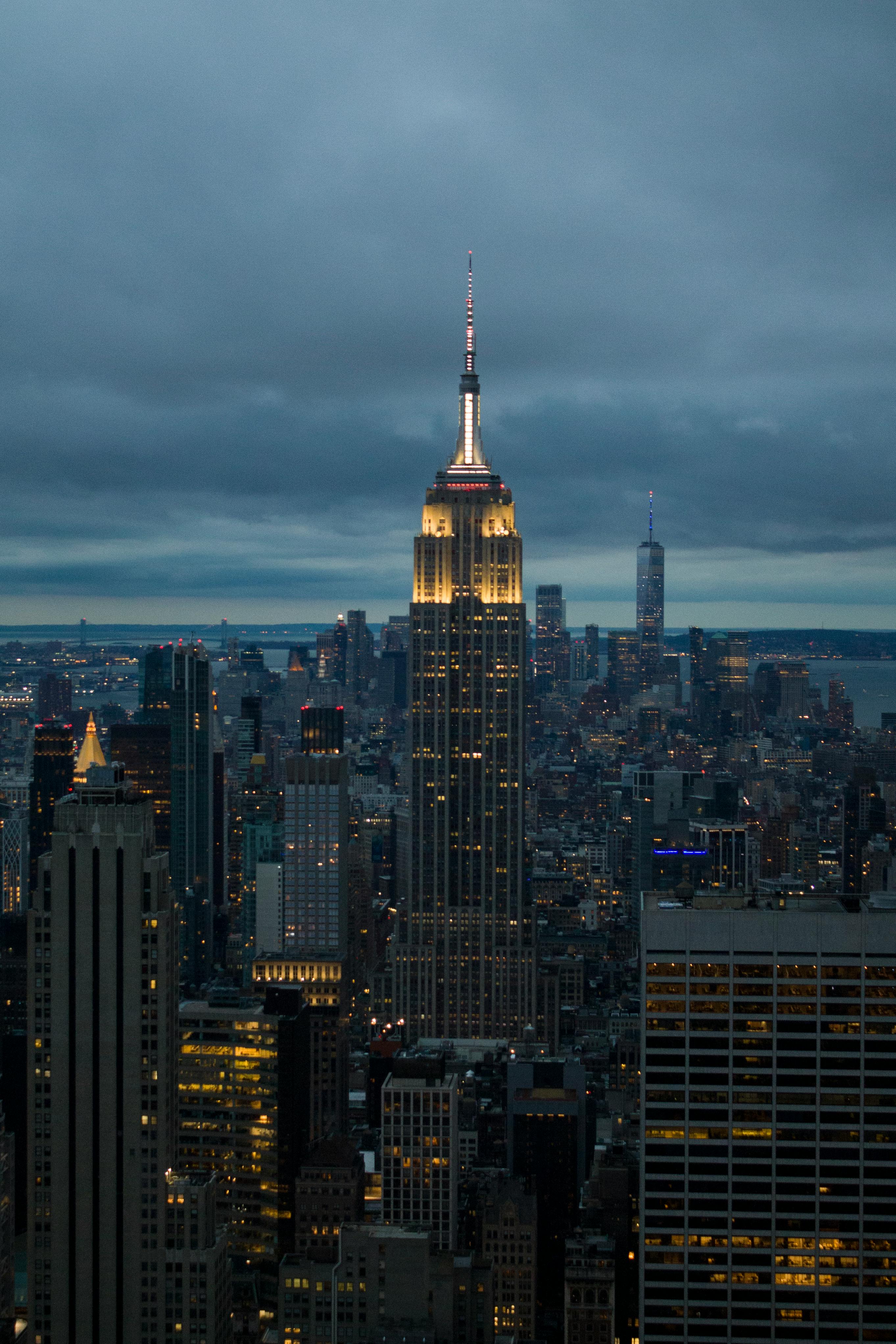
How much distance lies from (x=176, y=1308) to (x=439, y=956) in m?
73.2

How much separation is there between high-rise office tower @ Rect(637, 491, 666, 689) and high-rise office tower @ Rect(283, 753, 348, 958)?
134 feet

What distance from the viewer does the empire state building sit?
128 m

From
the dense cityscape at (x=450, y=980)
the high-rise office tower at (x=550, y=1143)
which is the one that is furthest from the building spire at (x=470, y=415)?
the high-rise office tower at (x=550, y=1143)

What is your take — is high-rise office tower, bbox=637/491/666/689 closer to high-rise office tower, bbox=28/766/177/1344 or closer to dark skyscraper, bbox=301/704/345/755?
dark skyscraper, bbox=301/704/345/755

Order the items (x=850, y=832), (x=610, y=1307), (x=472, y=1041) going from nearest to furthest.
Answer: (x=610, y=1307)
(x=472, y=1041)
(x=850, y=832)

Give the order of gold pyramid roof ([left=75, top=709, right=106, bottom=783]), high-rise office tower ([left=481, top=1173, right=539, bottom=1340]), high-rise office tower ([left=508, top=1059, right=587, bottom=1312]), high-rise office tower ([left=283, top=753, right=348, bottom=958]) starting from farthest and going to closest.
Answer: high-rise office tower ([left=283, top=753, right=348, bottom=958])
high-rise office tower ([left=508, top=1059, right=587, bottom=1312])
high-rise office tower ([left=481, top=1173, right=539, bottom=1340])
gold pyramid roof ([left=75, top=709, right=106, bottom=783])

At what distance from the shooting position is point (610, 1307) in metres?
69.6

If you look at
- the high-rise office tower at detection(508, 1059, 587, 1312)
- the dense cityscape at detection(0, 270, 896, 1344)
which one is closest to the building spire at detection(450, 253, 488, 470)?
the dense cityscape at detection(0, 270, 896, 1344)

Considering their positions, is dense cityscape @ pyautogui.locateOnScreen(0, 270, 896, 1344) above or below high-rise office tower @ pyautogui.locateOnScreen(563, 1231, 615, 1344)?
above

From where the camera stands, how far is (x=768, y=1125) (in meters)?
47.3

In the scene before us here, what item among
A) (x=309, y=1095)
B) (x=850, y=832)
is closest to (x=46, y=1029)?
(x=309, y=1095)

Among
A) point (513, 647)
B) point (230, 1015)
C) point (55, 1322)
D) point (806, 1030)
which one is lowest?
point (55, 1322)

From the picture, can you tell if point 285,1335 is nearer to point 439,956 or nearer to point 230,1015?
point 230,1015

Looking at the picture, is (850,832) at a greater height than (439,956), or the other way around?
(850,832)
